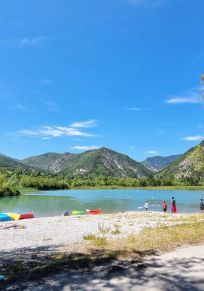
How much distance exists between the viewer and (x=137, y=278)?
469 inches

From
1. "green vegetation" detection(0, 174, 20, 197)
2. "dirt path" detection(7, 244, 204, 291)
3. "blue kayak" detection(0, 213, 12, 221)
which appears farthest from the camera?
"green vegetation" detection(0, 174, 20, 197)

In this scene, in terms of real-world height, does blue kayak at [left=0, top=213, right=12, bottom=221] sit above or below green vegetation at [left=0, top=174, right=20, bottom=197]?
below

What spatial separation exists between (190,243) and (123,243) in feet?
10.8

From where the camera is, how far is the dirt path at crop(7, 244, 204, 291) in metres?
11.1

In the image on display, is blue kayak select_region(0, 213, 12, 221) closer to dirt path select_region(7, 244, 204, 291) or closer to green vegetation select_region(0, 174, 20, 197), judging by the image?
dirt path select_region(7, 244, 204, 291)

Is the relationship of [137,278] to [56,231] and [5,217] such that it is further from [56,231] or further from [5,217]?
[5,217]

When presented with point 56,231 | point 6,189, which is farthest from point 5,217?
point 6,189

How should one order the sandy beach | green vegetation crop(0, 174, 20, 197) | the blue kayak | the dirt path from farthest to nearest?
1. green vegetation crop(0, 174, 20, 197)
2. the blue kayak
3. the sandy beach
4. the dirt path

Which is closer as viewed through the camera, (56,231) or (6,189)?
(56,231)

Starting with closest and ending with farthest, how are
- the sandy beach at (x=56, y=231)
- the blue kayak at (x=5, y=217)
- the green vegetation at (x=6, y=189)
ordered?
the sandy beach at (x=56, y=231) < the blue kayak at (x=5, y=217) < the green vegetation at (x=6, y=189)

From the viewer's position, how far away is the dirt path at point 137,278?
11.1 m

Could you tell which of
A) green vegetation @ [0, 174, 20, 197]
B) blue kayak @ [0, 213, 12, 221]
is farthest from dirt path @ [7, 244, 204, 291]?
green vegetation @ [0, 174, 20, 197]

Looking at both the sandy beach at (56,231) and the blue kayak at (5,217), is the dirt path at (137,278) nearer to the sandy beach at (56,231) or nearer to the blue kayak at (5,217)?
the sandy beach at (56,231)

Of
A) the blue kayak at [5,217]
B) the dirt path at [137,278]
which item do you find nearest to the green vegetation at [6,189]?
the blue kayak at [5,217]
